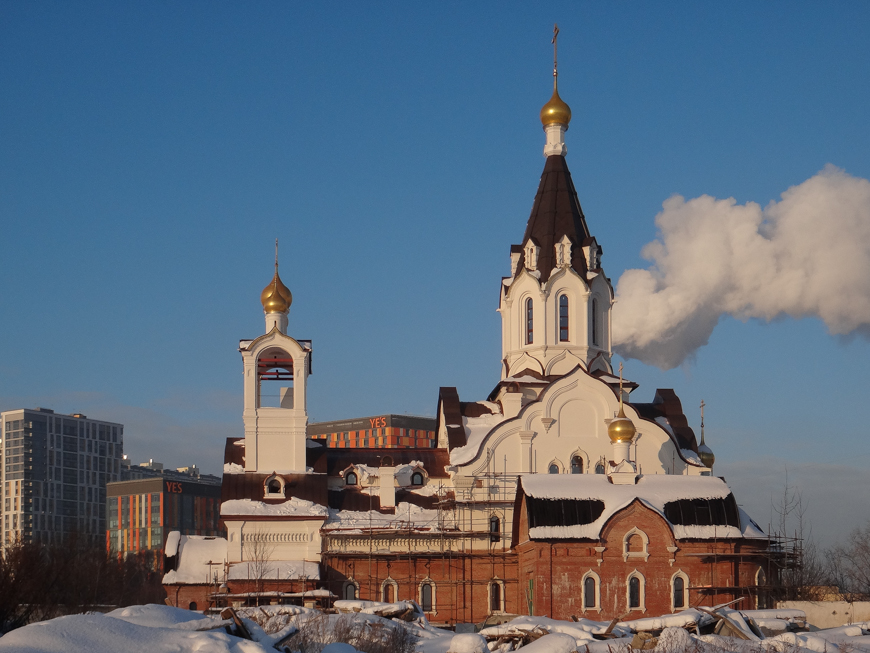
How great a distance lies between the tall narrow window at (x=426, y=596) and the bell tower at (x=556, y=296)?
7.04 m

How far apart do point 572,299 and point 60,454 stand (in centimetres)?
8591

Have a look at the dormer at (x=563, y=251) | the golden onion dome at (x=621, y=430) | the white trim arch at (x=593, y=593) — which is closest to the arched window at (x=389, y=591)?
the white trim arch at (x=593, y=593)

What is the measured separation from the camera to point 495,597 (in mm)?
31484

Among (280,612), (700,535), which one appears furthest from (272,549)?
(280,612)

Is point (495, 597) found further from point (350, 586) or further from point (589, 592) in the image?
point (350, 586)

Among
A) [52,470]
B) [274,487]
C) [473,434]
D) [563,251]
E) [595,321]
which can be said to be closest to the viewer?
[274,487]

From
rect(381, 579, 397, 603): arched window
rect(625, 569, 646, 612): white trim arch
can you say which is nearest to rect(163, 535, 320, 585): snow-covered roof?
rect(381, 579, 397, 603): arched window

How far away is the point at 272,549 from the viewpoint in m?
31.6

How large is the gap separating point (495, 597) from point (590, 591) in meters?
3.62

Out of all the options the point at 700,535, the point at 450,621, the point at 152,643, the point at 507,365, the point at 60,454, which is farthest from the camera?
the point at 60,454

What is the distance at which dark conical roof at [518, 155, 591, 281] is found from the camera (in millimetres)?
35750

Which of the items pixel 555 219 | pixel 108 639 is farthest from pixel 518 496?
pixel 108 639

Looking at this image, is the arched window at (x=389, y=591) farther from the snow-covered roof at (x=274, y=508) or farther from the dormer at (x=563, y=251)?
the dormer at (x=563, y=251)

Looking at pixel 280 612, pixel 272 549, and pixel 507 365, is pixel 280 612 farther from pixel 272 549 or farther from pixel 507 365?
pixel 507 365
